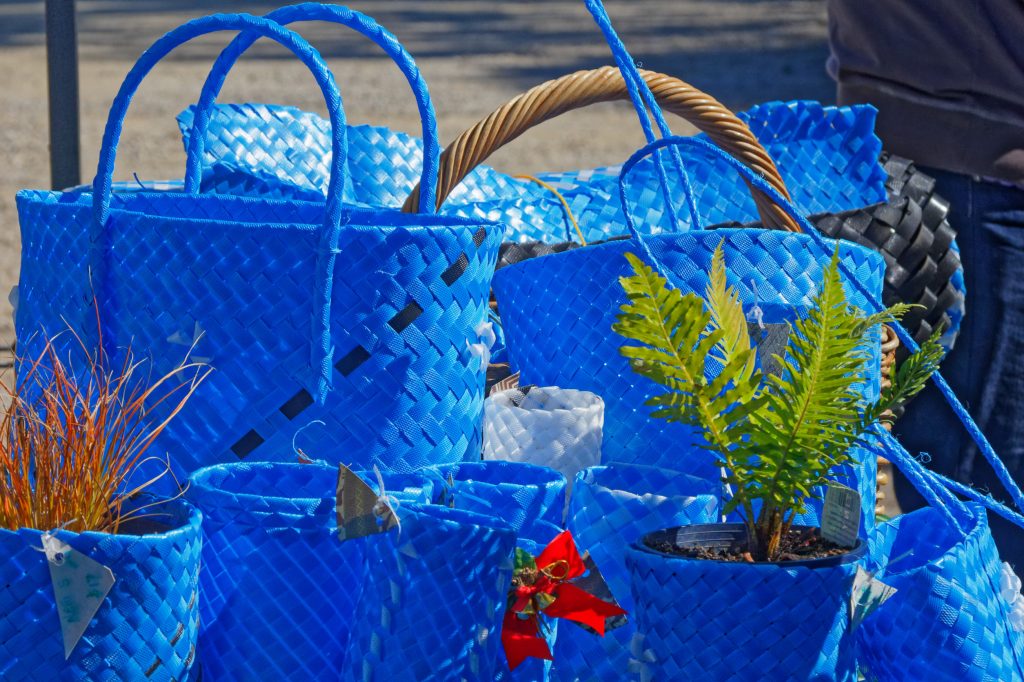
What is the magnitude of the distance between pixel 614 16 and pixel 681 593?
6.85m

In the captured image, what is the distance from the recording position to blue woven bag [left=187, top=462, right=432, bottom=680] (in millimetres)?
834

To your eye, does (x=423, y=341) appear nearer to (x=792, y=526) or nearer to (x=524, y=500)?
(x=524, y=500)

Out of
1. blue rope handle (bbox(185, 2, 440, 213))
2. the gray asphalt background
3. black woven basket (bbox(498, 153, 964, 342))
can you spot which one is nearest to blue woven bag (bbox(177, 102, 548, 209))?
blue rope handle (bbox(185, 2, 440, 213))

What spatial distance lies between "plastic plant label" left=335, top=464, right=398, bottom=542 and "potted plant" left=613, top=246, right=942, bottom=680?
0.53ft

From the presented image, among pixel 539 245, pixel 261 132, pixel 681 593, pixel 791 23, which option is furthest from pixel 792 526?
pixel 791 23

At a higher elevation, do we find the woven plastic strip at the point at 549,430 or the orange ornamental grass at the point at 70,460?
the orange ornamental grass at the point at 70,460

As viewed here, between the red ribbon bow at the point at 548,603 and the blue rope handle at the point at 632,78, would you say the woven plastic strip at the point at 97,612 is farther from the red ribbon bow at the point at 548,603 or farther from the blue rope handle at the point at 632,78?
the blue rope handle at the point at 632,78

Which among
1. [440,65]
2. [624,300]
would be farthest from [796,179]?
[440,65]

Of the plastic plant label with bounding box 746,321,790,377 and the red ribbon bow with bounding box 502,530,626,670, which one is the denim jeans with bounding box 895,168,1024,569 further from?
the red ribbon bow with bounding box 502,530,626,670

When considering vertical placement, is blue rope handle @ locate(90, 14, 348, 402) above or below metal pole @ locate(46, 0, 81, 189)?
above

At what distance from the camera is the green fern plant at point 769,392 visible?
0.77m

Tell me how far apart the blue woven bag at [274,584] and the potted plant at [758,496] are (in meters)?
0.19

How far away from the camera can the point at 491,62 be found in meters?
6.14

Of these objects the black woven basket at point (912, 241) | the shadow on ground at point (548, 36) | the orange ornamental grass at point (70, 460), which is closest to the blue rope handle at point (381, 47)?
the orange ornamental grass at point (70, 460)
